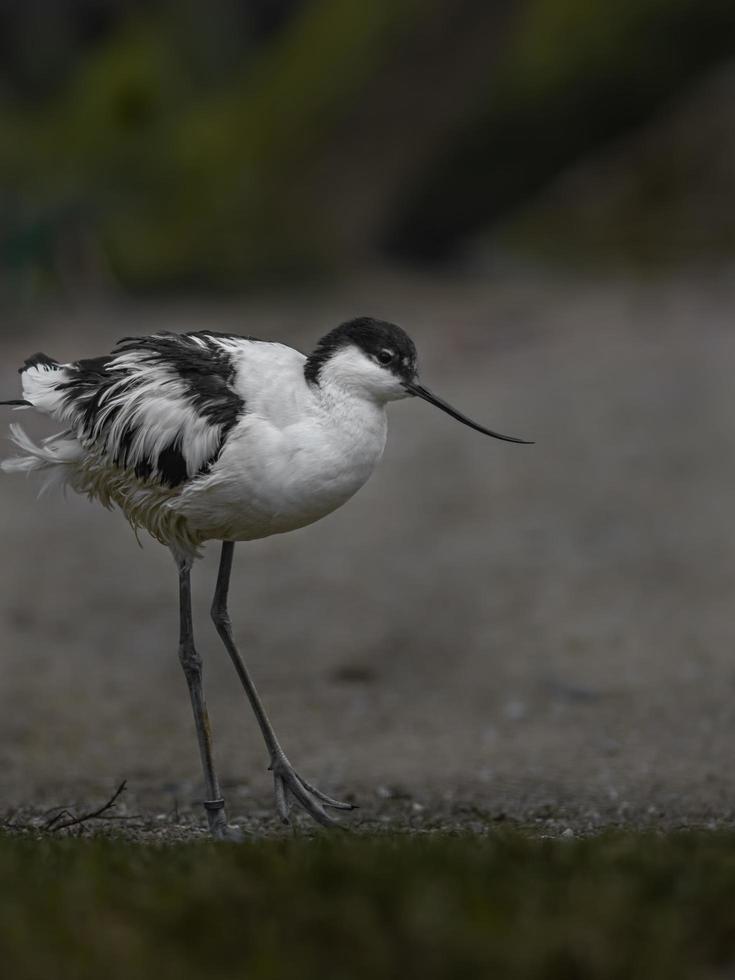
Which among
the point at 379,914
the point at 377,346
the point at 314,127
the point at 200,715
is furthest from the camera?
the point at 314,127

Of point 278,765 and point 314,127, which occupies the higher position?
point 314,127

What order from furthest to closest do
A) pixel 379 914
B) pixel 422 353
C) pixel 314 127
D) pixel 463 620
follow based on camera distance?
pixel 314 127 → pixel 422 353 → pixel 463 620 → pixel 379 914

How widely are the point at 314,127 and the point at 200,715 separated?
369 inches

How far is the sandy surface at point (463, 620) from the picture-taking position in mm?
6977

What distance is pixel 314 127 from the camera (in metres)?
14.0

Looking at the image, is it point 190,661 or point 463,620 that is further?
point 463,620

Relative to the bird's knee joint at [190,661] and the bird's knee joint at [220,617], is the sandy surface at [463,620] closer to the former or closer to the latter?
the bird's knee joint at [190,661]

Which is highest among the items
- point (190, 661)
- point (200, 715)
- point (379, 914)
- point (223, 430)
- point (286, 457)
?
point (223, 430)

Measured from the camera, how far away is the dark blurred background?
7.98 meters

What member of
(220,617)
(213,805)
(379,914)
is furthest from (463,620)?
(379,914)

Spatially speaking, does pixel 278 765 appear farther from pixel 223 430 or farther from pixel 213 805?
pixel 223 430

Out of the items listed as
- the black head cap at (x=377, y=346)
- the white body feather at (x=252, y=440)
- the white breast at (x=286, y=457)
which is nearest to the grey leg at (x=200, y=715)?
the white body feather at (x=252, y=440)

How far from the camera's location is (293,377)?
5297 mm

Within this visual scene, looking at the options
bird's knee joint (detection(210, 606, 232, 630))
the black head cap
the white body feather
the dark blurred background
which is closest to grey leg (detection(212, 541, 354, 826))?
bird's knee joint (detection(210, 606, 232, 630))
